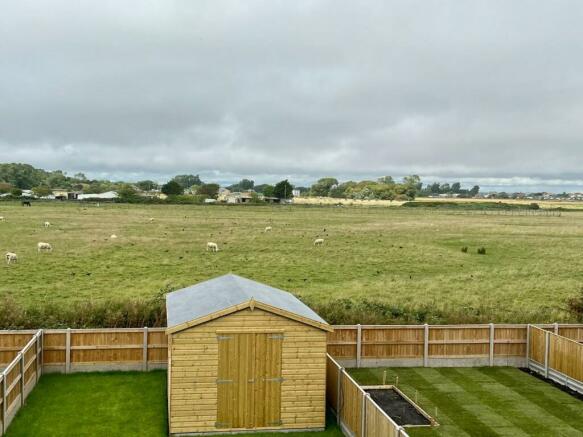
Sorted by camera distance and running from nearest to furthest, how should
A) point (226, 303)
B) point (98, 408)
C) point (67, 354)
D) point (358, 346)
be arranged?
point (226, 303), point (98, 408), point (67, 354), point (358, 346)

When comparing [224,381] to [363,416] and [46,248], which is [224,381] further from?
[46,248]

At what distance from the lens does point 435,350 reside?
21.4 m

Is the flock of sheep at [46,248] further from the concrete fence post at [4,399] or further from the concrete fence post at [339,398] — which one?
the concrete fence post at [339,398]

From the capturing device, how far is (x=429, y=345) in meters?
21.4

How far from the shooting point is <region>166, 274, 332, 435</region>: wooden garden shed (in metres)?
15.2

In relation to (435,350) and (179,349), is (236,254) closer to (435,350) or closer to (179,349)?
(435,350)

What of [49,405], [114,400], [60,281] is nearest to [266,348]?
[114,400]

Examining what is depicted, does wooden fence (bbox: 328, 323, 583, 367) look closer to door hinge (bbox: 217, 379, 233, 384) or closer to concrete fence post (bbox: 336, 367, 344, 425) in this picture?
concrete fence post (bbox: 336, 367, 344, 425)

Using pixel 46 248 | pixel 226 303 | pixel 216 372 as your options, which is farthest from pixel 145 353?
pixel 46 248

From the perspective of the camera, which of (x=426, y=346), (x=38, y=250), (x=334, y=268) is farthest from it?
(x=38, y=250)

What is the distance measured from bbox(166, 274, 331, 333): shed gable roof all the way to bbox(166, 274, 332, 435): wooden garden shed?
0.04m

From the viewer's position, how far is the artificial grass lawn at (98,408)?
15250 mm

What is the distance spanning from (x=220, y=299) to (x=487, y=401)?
924 centimetres

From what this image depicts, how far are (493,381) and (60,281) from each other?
27038 mm
